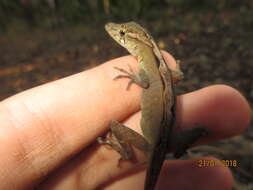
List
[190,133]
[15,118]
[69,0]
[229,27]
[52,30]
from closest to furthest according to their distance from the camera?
1. [15,118]
2. [190,133]
3. [229,27]
4. [69,0]
5. [52,30]

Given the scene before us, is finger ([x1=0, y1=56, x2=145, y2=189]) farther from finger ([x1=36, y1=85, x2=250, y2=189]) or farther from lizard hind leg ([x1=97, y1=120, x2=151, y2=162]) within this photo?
finger ([x1=36, y1=85, x2=250, y2=189])

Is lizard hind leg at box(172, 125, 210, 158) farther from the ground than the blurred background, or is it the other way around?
the blurred background

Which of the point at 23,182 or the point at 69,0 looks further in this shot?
the point at 69,0

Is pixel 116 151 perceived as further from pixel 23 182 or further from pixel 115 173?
pixel 23 182

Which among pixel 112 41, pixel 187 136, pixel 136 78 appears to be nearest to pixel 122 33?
pixel 136 78

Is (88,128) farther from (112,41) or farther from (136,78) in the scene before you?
→ (112,41)

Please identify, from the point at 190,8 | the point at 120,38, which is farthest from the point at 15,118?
the point at 190,8

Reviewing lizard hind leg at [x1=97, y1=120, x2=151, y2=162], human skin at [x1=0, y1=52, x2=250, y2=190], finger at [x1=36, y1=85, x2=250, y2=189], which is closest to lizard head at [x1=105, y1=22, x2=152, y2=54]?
human skin at [x1=0, y1=52, x2=250, y2=190]
